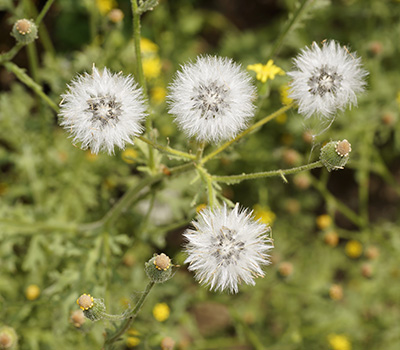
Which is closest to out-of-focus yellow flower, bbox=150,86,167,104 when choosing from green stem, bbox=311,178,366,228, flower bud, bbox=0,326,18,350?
green stem, bbox=311,178,366,228

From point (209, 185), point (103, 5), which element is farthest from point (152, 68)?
point (209, 185)

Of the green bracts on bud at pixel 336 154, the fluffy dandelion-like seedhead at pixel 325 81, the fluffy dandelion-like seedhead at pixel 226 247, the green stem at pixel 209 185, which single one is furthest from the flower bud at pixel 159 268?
the fluffy dandelion-like seedhead at pixel 325 81

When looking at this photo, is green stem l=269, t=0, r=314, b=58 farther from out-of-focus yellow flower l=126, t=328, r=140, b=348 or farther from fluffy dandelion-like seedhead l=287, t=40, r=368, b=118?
out-of-focus yellow flower l=126, t=328, r=140, b=348

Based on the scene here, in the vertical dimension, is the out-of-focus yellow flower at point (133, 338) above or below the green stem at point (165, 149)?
below

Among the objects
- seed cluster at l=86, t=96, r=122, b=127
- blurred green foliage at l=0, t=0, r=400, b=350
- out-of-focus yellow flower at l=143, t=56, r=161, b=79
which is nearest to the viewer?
seed cluster at l=86, t=96, r=122, b=127

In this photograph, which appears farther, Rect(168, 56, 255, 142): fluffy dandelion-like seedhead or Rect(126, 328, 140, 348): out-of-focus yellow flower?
Rect(126, 328, 140, 348): out-of-focus yellow flower

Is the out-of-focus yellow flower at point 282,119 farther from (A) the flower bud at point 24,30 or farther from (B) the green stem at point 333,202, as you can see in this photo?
(A) the flower bud at point 24,30

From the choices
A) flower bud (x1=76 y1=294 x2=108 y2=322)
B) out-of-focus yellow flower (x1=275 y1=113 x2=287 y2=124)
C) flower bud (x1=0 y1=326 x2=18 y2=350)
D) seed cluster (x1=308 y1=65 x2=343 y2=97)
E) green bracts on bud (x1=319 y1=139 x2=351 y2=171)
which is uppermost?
out-of-focus yellow flower (x1=275 y1=113 x2=287 y2=124)
